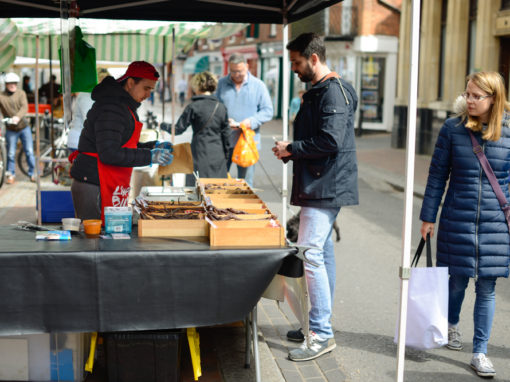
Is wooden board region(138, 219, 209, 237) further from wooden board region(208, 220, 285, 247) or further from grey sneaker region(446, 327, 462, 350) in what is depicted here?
grey sneaker region(446, 327, 462, 350)

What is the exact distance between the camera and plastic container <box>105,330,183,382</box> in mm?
3941

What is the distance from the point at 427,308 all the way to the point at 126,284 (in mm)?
1731

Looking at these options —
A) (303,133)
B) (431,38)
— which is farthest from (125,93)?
(431,38)

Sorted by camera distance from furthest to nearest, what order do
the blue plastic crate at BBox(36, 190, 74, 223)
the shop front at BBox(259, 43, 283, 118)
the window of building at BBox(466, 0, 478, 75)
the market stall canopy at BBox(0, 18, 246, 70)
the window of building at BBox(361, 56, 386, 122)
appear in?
1. the shop front at BBox(259, 43, 283, 118)
2. the window of building at BBox(361, 56, 386, 122)
3. the window of building at BBox(466, 0, 478, 75)
4. the market stall canopy at BBox(0, 18, 246, 70)
5. the blue plastic crate at BBox(36, 190, 74, 223)

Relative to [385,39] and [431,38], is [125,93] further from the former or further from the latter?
[385,39]

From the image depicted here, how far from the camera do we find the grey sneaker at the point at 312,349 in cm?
455

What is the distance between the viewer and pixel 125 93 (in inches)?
187

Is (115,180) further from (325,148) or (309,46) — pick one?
(309,46)

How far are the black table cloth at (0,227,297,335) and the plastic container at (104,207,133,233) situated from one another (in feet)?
0.97

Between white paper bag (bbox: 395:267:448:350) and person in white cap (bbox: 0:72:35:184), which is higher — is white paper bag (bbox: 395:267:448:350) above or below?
below

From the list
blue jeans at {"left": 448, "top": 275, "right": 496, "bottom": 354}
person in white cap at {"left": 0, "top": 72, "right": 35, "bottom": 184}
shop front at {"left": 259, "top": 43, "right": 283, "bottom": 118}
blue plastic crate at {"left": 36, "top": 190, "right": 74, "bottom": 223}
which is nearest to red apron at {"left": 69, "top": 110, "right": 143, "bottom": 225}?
blue plastic crate at {"left": 36, "top": 190, "right": 74, "bottom": 223}

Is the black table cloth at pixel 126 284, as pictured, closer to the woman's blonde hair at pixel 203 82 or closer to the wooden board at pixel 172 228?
the wooden board at pixel 172 228

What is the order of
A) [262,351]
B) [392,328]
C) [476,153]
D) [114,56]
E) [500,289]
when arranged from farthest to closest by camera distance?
1. [114,56]
2. [500,289]
3. [392,328]
4. [262,351]
5. [476,153]

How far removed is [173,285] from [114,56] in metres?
7.25
